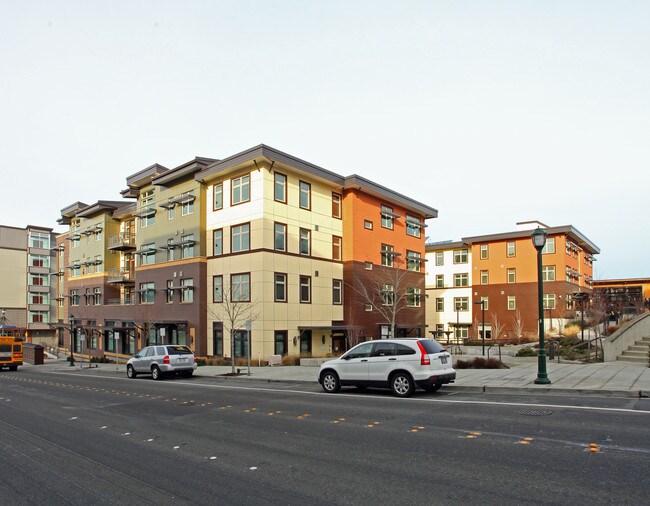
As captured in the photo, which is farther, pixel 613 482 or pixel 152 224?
pixel 152 224

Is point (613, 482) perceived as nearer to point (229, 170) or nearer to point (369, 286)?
point (229, 170)

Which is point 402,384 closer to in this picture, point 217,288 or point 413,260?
point 217,288

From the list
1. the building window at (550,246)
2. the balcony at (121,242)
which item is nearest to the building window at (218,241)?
the balcony at (121,242)

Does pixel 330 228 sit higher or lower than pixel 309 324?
higher

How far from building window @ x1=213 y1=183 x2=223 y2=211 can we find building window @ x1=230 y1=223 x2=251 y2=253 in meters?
2.58

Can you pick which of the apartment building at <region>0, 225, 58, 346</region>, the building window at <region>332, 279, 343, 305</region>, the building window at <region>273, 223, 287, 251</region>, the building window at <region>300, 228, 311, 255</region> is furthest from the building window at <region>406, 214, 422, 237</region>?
the apartment building at <region>0, 225, 58, 346</region>

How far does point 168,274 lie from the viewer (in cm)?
4022

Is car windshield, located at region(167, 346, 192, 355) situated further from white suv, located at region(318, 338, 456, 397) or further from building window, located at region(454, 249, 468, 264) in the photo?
building window, located at region(454, 249, 468, 264)

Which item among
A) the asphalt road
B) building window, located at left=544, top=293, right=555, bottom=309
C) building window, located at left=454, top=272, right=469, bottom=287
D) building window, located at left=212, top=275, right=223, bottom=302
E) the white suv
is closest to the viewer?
the asphalt road

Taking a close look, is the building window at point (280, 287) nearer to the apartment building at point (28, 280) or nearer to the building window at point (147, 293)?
the building window at point (147, 293)

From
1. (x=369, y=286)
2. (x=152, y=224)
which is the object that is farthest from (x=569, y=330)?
(x=152, y=224)

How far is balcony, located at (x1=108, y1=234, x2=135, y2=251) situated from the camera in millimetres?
49969

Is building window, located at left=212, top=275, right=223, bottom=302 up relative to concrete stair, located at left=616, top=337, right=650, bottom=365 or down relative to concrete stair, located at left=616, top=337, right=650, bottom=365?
up

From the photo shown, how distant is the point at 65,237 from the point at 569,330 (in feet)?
195
